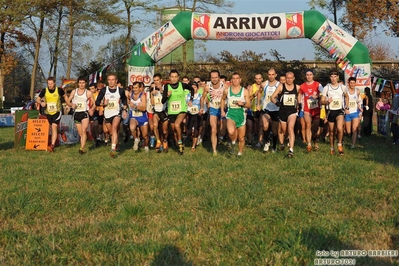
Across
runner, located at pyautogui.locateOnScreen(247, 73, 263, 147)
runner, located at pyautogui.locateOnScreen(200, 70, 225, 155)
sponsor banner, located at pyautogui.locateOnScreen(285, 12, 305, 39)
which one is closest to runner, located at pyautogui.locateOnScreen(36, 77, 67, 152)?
runner, located at pyautogui.locateOnScreen(200, 70, 225, 155)

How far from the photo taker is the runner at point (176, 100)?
10.2 m

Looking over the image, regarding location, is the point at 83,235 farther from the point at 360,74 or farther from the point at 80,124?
the point at 360,74

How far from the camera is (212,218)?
4.44 m

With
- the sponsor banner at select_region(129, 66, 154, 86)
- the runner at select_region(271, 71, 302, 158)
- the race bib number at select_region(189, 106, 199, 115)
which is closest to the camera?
the runner at select_region(271, 71, 302, 158)

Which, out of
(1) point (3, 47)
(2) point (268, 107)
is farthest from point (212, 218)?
(1) point (3, 47)

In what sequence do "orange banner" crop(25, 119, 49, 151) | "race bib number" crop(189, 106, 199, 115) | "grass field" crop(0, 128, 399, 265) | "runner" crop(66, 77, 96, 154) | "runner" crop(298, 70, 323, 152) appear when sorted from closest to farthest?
"grass field" crop(0, 128, 399, 265) → "runner" crop(298, 70, 323, 152) → "runner" crop(66, 77, 96, 154) → "race bib number" crop(189, 106, 199, 115) → "orange banner" crop(25, 119, 49, 151)

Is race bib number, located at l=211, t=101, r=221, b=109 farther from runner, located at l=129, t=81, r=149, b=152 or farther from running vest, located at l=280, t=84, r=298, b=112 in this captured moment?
runner, located at l=129, t=81, r=149, b=152

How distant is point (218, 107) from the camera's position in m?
10.1

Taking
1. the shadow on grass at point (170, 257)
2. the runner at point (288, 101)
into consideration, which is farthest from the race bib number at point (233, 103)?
the shadow on grass at point (170, 257)

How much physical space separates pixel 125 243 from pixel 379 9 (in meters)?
24.8

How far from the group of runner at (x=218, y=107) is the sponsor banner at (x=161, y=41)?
172 inches

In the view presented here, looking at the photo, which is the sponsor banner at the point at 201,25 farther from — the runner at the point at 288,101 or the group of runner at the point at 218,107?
the runner at the point at 288,101

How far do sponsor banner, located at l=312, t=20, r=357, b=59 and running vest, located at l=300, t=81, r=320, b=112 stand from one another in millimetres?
4902

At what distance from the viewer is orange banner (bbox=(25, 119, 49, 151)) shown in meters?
11.3
